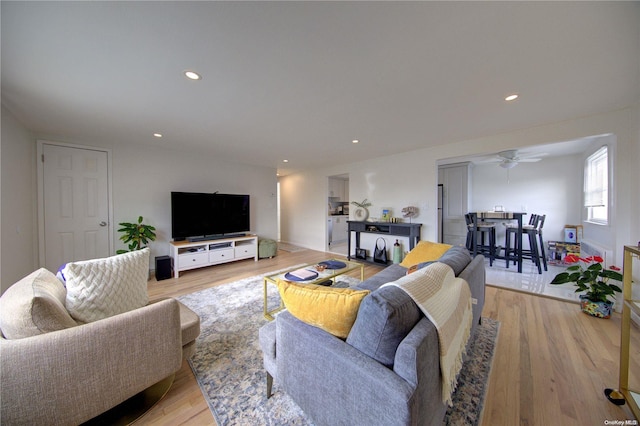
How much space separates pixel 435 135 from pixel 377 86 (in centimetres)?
175

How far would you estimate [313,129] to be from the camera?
2900mm

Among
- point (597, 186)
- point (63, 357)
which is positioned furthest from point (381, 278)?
point (597, 186)

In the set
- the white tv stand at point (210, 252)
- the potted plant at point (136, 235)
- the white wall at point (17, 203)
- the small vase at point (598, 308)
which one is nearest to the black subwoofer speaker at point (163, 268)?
the white tv stand at point (210, 252)

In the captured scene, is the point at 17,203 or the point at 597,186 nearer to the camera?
the point at 17,203

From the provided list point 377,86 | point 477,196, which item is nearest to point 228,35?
point 377,86

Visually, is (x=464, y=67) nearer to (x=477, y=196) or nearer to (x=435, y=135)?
(x=435, y=135)

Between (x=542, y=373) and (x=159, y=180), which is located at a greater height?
(x=159, y=180)

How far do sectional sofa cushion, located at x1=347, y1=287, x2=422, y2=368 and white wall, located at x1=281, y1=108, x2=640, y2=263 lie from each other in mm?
3051

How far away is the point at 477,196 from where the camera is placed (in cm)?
531

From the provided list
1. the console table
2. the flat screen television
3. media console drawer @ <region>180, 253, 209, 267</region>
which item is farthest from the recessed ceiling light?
the console table

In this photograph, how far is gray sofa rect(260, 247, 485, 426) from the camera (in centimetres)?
77

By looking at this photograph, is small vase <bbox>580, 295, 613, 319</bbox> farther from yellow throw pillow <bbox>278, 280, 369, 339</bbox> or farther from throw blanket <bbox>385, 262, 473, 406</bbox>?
yellow throw pillow <bbox>278, 280, 369, 339</bbox>

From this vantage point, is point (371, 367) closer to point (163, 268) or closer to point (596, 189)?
point (163, 268)

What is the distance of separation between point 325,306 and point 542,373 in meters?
1.78
